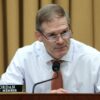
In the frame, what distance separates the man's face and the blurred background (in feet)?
2.51

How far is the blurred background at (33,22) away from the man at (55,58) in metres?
0.57

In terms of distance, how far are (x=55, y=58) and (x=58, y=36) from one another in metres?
0.16

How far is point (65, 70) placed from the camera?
84.8 inches

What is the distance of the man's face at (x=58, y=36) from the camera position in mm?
2037

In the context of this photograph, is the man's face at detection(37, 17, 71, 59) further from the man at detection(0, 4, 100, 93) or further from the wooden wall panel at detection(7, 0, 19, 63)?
the wooden wall panel at detection(7, 0, 19, 63)

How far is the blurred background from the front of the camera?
9.33 ft

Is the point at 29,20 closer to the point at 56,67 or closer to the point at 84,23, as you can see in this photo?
the point at 84,23

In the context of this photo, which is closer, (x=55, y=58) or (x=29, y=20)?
(x=55, y=58)

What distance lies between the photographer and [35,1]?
2.85 meters

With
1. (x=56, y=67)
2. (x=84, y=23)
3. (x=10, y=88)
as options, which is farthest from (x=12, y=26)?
(x=10, y=88)

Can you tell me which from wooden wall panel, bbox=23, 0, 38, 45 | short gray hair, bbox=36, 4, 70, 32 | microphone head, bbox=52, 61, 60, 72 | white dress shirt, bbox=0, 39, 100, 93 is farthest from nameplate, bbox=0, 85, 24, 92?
wooden wall panel, bbox=23, 0, 38, 45

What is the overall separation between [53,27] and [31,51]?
0.32 metres

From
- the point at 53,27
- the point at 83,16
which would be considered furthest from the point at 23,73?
the point at 83,16

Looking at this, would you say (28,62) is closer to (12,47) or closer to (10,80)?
(10,80)
